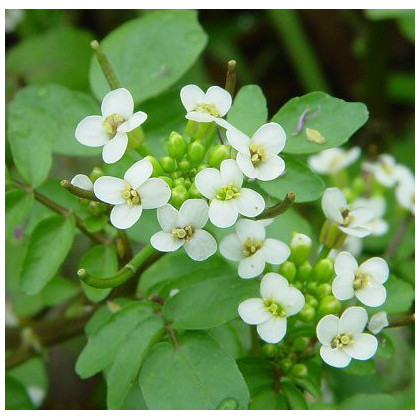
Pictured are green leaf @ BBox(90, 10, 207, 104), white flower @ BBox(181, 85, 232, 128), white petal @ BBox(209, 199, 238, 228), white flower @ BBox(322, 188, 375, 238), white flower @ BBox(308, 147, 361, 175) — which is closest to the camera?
white petal @ BBox(209, 199, 238, 228)

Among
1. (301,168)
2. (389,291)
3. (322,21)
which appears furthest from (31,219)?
(322,21)

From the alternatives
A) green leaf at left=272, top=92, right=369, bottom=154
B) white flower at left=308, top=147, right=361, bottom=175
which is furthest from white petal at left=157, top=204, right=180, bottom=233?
white flower at left=308, top=147, right=361, bottom=175

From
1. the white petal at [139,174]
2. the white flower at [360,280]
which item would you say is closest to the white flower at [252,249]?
the white flower at [360,280]

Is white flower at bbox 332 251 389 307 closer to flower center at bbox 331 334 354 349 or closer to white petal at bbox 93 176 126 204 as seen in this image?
flower center at bbox 331 334 354 349

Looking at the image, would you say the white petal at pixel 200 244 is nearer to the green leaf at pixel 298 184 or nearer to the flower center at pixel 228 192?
the flower center at pixel 228 192

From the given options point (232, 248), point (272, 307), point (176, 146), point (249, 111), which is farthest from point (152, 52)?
point (272, 307)

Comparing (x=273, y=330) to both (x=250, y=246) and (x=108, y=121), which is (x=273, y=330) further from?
(x=108, y=121)
